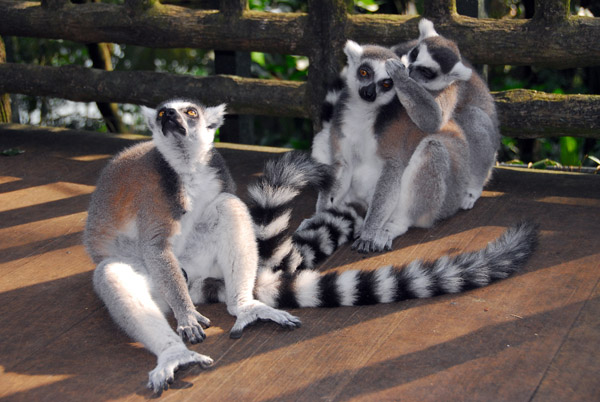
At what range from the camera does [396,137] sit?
4078mm

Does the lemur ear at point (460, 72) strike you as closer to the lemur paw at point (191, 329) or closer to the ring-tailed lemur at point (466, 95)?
the ring-tailed lemur at point (466, 95)

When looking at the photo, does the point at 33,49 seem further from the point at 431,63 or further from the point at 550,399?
the point at 550,399

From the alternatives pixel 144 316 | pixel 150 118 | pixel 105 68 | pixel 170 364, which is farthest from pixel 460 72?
pixel 105 68

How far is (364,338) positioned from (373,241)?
39.9 inches

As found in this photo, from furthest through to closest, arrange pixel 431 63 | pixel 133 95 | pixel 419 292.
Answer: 1. pixel 133 95
2. pixel 431 63
3. pixel 419 292

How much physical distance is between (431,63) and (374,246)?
46.2 inches

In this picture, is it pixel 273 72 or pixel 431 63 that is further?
pixel 273 72

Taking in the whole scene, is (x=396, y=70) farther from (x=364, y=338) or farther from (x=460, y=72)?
(x=364, y=338)

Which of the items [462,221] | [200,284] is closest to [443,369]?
[200,284]

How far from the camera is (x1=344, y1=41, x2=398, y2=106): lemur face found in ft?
13.2

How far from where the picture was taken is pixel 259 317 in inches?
117

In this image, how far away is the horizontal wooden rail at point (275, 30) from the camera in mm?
4410

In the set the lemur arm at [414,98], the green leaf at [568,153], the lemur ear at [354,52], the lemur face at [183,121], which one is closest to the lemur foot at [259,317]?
the lemur face at [183,121]

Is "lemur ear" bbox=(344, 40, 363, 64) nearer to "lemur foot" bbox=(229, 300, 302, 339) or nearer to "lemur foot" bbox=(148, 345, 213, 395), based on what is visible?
"lemur foot" bbox=(229, 300, 302, 339)
